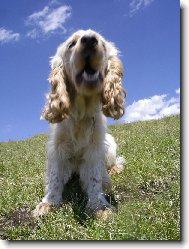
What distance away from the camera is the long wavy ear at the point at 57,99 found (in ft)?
25.3

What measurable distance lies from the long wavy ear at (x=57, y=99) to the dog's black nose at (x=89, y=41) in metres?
0.97

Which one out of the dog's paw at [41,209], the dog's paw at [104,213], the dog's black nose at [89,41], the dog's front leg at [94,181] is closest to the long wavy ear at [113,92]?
the dog's front leg at [94,181]

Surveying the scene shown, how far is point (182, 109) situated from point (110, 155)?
2.83m

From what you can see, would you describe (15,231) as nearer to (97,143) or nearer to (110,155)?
(97,143)

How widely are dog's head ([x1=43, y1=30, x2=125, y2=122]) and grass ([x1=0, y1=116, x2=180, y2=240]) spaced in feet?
4.07

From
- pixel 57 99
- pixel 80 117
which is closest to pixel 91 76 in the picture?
pixel 57 99

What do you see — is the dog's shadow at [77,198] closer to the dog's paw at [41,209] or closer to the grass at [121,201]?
the grass at [121,201]

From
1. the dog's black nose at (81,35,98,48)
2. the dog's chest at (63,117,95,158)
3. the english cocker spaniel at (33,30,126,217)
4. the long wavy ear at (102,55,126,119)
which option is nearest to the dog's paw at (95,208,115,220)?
the english cocker spaniel at (33,30,126,217)

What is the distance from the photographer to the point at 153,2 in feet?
23.5

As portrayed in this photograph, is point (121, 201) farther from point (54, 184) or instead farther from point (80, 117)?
point (80, 117)

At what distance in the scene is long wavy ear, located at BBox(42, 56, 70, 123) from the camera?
7703 millimetres

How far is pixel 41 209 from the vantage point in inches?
296

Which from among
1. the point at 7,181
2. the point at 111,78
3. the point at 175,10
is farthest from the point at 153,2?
the point at 7,181

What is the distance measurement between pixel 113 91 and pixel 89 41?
1014mm
